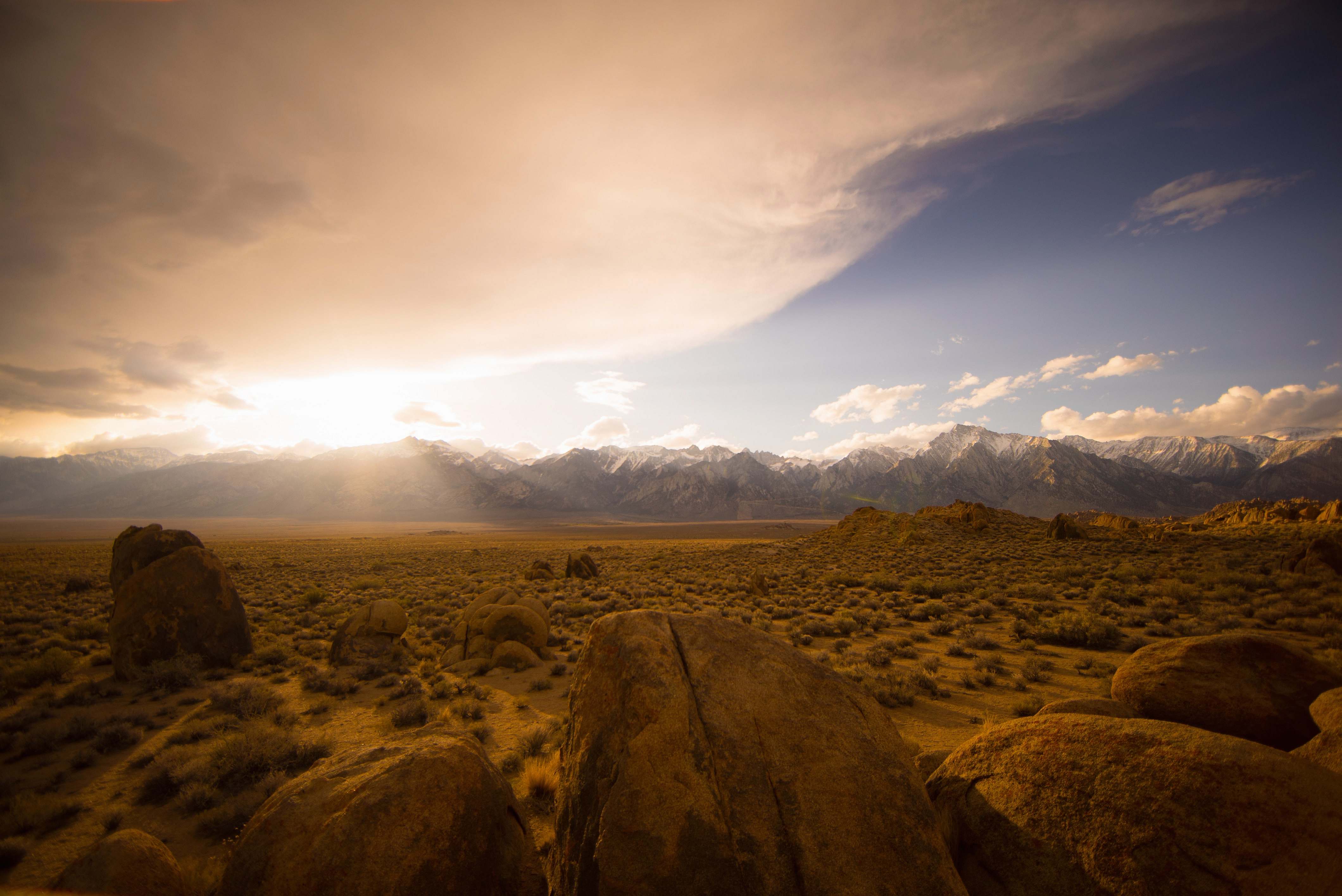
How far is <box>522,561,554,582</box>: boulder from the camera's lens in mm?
27906

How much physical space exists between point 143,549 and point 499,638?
10316 mm

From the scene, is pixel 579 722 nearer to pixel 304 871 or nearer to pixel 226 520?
pixel 304 871

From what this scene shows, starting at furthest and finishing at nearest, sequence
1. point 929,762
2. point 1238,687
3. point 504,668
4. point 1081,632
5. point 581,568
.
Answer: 1. point 581,568
2. point 1081,632
3. point 504,668
4. point 929,762
5. point 1238,687

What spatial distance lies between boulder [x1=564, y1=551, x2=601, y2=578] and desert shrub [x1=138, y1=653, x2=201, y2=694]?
1794 cm

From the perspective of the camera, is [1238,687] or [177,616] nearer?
[1238,687]

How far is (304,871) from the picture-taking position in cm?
327

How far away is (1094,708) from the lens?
505 centimetres

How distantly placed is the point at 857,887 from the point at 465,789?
10.0ft

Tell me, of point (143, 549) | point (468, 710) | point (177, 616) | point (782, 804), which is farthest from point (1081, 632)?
point (143, 549)

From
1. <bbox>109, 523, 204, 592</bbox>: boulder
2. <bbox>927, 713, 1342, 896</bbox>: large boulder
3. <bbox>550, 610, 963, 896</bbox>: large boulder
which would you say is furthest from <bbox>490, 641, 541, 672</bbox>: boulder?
<bbox>927, 713, 1342, 896</bbox>: large boulder

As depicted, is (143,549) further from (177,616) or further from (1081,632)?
(1081,632)

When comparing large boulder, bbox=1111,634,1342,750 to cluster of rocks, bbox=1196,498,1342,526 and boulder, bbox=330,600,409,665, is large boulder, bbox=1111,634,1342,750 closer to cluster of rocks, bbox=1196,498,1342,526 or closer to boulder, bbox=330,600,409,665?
boulder, bbox=330,600,409,665

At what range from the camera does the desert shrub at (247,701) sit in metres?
9.48

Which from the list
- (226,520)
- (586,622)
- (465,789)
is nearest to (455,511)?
(226,520)
